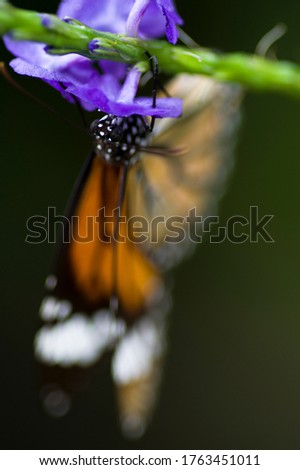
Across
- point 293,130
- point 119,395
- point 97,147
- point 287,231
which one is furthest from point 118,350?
point 293,130

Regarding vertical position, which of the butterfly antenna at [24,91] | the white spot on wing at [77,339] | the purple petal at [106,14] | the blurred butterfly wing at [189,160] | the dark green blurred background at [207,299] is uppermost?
the purple petal at [106,14]

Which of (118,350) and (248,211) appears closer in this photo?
(118,350)

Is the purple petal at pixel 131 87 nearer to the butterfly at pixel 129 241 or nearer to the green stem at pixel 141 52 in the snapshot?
the green stem at pixel 141 52

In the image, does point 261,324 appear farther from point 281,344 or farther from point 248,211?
point 248,211

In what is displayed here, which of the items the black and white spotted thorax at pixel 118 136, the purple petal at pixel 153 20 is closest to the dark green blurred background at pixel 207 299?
the black and white spotted thorax at pixel 118 136

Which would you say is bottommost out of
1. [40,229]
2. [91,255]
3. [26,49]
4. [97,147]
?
[40,229]

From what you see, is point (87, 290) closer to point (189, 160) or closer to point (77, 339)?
point (77, 339)

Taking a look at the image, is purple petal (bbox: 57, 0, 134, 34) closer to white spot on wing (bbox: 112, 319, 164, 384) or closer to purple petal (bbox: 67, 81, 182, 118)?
purple petal (bbox: 67, 81, 182, 118)
